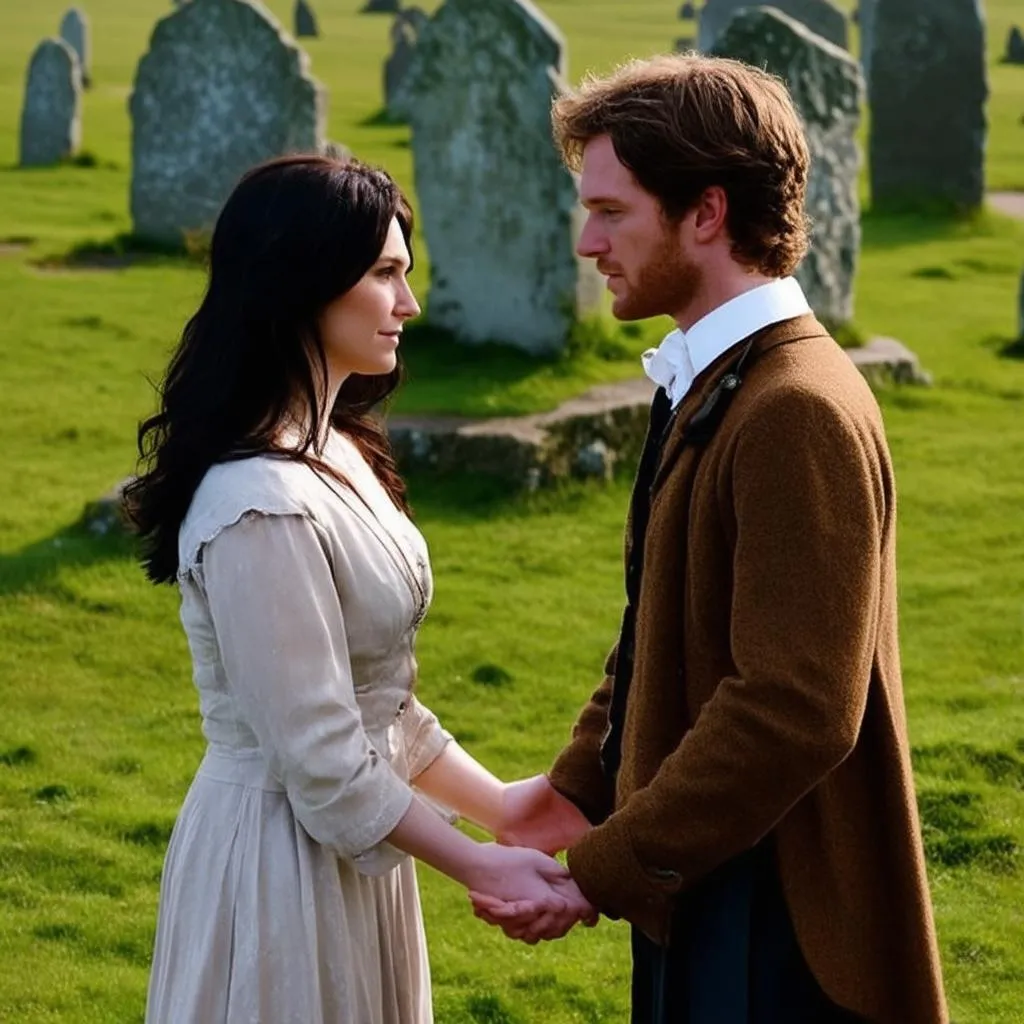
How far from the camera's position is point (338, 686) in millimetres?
3551

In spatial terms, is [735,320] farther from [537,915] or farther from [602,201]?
[537,915]

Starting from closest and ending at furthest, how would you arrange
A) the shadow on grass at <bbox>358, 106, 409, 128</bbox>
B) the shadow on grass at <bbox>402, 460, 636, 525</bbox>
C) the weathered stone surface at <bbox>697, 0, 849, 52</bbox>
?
the shadow on grass at <bbox>402, 460, 636, 525</bbox> → the weathered stone surface at <bbox>697, 0, 849, 52</bbox> → the shadow on grass at <bbox>358, 106, 409, 128</bbox>

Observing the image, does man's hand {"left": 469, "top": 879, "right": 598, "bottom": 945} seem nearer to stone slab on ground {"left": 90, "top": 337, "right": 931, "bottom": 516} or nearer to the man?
the man

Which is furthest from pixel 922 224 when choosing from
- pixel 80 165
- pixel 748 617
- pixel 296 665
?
pixel 748 617

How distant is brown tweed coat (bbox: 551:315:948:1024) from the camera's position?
3152 millimetres

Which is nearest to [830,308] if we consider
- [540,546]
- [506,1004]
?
[540,546]

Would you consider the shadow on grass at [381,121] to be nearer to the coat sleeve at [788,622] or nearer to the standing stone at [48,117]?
the standing stone at [48,117]

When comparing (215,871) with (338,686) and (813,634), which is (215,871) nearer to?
(338,686)

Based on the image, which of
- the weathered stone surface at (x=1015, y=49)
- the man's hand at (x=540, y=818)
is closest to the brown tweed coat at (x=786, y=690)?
the man's hand at (x=540, y=818)

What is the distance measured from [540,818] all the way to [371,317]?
3.47 ft

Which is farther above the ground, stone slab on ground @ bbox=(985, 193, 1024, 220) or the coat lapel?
the coat lapel

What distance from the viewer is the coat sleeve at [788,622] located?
10.3 ft

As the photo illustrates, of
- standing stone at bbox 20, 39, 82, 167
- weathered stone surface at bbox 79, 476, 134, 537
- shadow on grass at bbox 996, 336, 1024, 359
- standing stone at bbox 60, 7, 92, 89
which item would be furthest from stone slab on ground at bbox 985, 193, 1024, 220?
standing stone at bbox 60, 7, 92, 89

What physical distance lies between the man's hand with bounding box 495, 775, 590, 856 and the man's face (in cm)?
106
